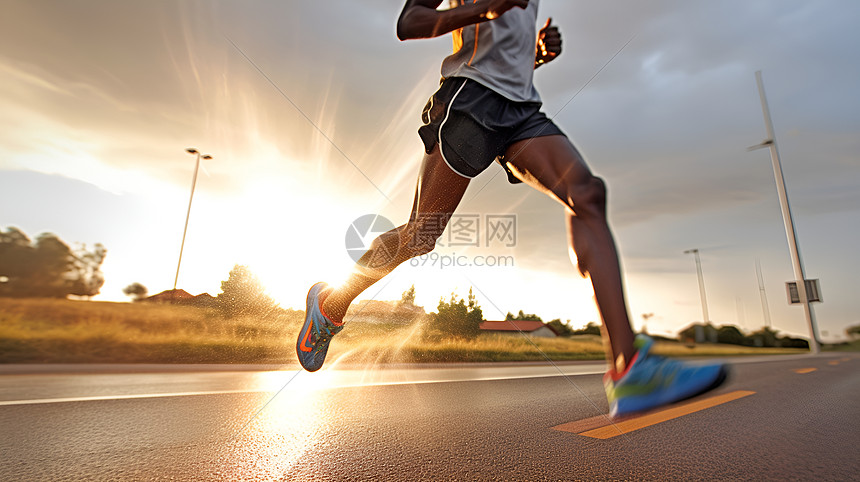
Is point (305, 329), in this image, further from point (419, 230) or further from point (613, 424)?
point (613, 424)

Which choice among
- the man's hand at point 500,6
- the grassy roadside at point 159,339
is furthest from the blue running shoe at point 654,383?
the grassy roadside at point 159,339

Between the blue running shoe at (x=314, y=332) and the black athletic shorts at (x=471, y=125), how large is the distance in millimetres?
1165

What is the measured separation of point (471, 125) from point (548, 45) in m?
0.83

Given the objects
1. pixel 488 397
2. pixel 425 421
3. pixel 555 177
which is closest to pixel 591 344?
pixel 488 397

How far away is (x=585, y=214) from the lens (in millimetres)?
1552

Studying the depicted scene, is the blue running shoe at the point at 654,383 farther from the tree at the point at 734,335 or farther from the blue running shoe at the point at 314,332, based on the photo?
the tree at the point at 734,335

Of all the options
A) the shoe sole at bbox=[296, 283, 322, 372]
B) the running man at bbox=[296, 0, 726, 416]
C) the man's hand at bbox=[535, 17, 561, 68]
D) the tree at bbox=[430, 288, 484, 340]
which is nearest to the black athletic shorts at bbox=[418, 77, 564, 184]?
the running man at bbox=[296, 0, 726, 416]

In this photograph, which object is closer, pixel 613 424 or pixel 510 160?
pixel 510 160

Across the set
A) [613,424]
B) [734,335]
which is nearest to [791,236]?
[734,335]

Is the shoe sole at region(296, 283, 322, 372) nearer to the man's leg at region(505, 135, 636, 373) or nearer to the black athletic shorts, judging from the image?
the black athletic shorts

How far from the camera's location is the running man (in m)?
1.36

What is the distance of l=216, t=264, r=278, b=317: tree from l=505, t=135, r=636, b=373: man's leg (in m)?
5.68

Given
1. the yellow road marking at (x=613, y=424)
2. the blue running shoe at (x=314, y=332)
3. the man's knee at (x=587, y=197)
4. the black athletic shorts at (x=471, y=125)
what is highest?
the black athletic shorts at (x=471, y=125)

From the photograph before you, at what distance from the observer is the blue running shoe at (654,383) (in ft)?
4.35
